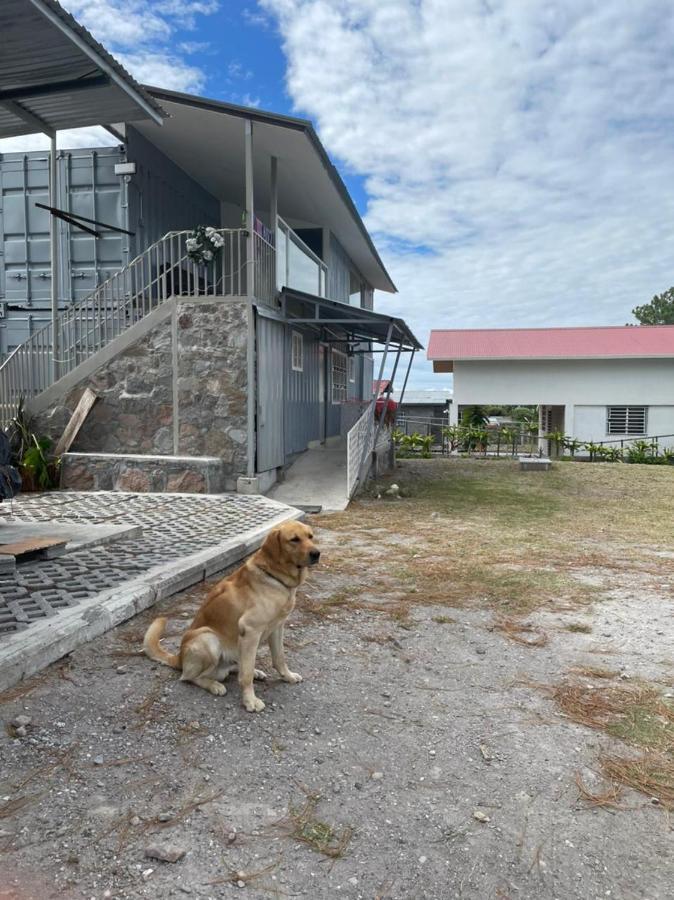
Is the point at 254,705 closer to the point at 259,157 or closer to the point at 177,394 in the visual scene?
the point at 177,394

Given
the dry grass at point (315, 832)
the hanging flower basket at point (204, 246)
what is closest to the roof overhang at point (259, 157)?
the hanging flower basket at point (204, 246)

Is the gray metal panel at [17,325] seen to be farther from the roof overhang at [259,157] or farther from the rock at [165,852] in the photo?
the rock at [165,852]

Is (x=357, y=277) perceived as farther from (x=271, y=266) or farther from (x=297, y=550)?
(x=297, y=550)

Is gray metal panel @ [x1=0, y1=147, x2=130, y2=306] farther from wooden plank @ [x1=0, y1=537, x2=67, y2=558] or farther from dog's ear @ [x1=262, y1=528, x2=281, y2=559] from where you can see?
dog's ear @ [x1=262, y1=528, x2=281, y2=559]

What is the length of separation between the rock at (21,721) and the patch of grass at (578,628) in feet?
10.9

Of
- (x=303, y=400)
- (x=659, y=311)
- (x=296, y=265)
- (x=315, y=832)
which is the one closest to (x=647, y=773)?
(x=315, y=832)

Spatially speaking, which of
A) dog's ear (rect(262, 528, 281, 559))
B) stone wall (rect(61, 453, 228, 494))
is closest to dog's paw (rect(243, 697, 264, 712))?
dog's ear (rect(262, 528, 281, 559))

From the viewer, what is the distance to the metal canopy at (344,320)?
10617mm

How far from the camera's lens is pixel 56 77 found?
4.52 meters

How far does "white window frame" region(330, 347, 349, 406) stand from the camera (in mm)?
15594

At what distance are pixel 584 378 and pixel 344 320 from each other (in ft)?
54.9

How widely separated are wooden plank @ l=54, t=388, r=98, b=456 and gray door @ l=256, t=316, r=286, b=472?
276 centimetres

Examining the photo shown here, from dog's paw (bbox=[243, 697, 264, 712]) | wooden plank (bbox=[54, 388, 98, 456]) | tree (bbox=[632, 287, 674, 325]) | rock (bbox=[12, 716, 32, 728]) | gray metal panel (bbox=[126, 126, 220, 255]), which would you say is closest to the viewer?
rock (bbox=[12, 716, 32, 728])

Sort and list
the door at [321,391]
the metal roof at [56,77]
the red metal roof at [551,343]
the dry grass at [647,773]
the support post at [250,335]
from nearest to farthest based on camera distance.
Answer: the dry grass at [647,773]
the metal roof at [56,77]
the support post at [250,335]
the door at [321,391]
the red metal roof at [551,343]
